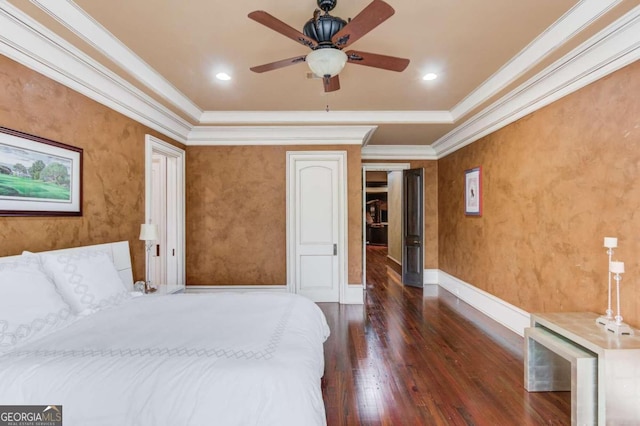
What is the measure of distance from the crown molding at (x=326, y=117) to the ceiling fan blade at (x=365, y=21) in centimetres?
233

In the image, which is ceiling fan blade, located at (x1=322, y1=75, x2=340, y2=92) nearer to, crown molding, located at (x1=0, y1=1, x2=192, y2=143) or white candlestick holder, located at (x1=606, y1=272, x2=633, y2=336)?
crown molding, located at (x1=0, y1=1, x2=192, y2=143)

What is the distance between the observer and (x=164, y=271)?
4555mm

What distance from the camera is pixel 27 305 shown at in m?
1.70

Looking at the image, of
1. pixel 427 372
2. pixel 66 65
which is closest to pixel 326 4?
pixel 66 65

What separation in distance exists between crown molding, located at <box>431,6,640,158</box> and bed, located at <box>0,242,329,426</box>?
2925 mm

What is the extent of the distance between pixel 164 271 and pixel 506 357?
14.5 ft

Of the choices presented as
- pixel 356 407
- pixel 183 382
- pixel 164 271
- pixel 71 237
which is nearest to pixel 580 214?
pixel 356 407

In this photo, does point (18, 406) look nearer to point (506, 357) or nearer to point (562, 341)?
point (562, 341)

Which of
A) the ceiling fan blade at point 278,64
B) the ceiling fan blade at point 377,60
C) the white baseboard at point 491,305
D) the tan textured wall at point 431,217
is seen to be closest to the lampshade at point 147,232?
the ceiling fan blade at point 278,64

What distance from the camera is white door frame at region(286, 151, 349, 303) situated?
15.6ft

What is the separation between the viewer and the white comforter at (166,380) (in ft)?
4.20

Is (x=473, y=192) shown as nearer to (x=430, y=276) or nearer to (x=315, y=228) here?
(x=430, y=276)

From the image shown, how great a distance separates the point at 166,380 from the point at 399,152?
5592mm

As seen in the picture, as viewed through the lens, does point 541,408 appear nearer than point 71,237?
Yes
